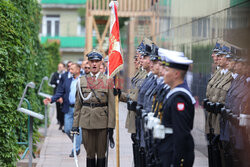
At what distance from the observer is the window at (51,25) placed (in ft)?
169

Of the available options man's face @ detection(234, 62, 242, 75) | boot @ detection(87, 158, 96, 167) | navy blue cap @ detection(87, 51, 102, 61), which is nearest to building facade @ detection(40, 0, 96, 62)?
navy blue cap @ detection(87, 51, 102, 61)

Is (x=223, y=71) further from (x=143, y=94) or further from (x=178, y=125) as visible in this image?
(x=178, y=125)

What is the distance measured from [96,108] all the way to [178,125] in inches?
139

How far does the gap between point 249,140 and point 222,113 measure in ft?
3.79

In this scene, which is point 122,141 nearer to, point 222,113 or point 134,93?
point 134,93

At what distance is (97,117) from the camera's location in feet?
28.6

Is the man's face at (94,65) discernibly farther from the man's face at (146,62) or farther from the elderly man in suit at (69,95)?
the elderly man in suit at (69,95)

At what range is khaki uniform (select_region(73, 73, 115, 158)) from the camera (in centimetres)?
875

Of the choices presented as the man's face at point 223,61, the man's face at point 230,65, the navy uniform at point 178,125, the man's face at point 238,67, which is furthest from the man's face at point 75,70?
the navy uniform at point 178,125

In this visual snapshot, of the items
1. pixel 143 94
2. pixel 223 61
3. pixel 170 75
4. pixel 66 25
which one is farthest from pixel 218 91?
pixel 66 25

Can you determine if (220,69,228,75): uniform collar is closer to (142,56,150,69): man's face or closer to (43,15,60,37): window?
(142,56,150,69): man's face

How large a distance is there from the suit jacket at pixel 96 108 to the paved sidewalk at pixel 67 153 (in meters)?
0.59

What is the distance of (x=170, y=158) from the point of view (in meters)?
5.71

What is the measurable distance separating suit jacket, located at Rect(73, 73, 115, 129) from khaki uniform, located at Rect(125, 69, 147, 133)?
1.01ft
